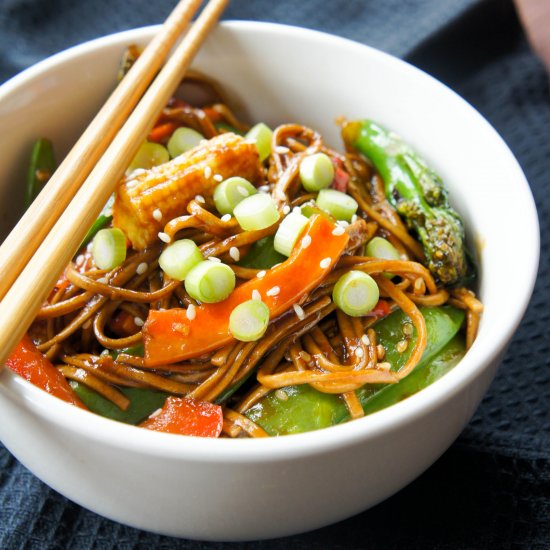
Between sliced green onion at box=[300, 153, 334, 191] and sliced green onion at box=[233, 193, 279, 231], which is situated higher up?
sliced green onion at box=[233, 193, 279, 231]

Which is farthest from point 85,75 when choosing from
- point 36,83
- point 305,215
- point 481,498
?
point 481,498

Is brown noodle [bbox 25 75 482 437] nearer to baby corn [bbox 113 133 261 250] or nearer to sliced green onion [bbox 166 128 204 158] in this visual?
baby corn [bbox 113 133 261 250]

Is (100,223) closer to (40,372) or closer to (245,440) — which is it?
(40,372)

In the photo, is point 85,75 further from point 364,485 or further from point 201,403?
point 364,485

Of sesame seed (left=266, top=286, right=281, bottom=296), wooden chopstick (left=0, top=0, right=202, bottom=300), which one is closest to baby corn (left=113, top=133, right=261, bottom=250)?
wooden chopstick (left=0, top=0, right=202, bottom=300)

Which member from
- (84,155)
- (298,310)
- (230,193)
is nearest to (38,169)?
(84,155)
